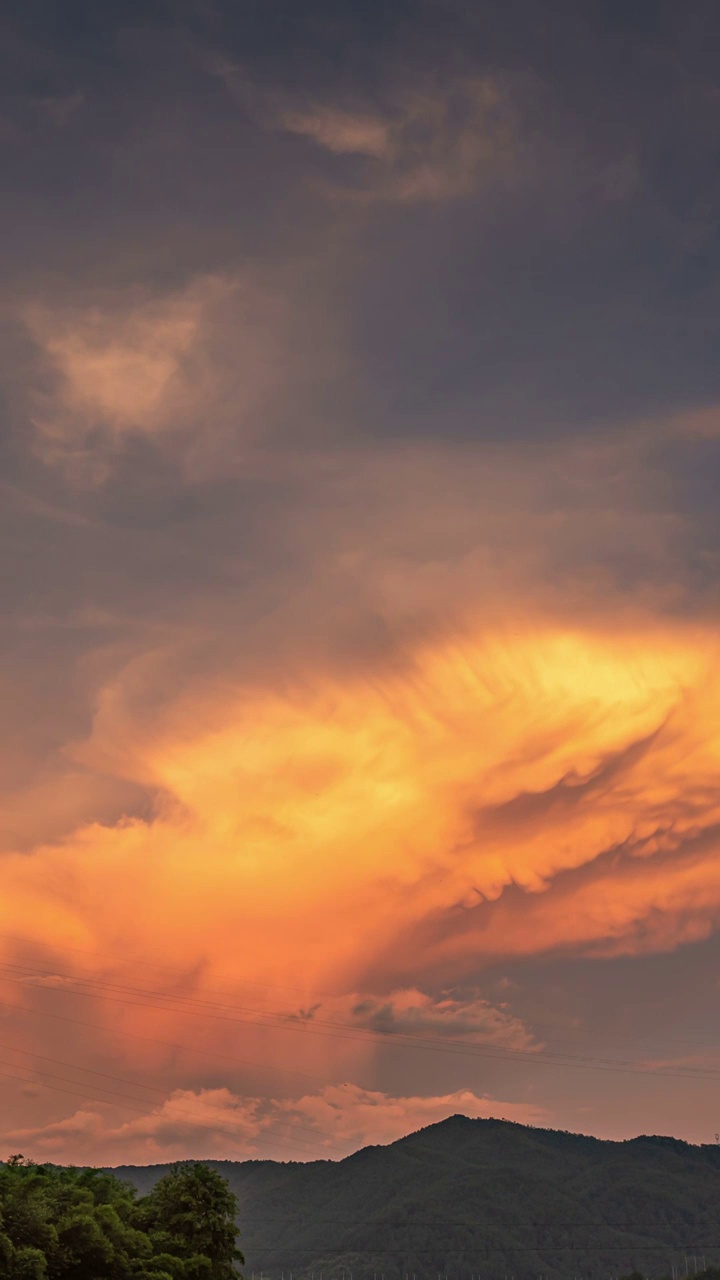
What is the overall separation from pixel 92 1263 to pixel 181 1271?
14.7 meters

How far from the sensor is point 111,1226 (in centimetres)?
10825

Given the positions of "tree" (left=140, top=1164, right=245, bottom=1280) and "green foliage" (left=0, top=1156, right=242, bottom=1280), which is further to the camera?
"tree" (left=140, top=1164, right=245, bottom=1280)

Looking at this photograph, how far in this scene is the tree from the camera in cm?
12262

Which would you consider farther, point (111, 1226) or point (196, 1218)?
point (196, 1218)

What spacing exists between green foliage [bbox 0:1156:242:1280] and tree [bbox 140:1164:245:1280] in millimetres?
95

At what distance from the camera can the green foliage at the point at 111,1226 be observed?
9869cm

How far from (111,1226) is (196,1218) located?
61.4 ft

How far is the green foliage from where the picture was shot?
98688 millimetres

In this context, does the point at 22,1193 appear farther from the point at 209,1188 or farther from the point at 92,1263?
the point at 209,1188

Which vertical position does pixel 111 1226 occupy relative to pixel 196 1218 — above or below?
below

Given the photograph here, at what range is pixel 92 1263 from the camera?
340 ft

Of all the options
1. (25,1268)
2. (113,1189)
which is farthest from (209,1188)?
(25,1268)

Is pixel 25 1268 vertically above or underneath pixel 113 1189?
underneath

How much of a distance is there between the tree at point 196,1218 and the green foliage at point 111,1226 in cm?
9
